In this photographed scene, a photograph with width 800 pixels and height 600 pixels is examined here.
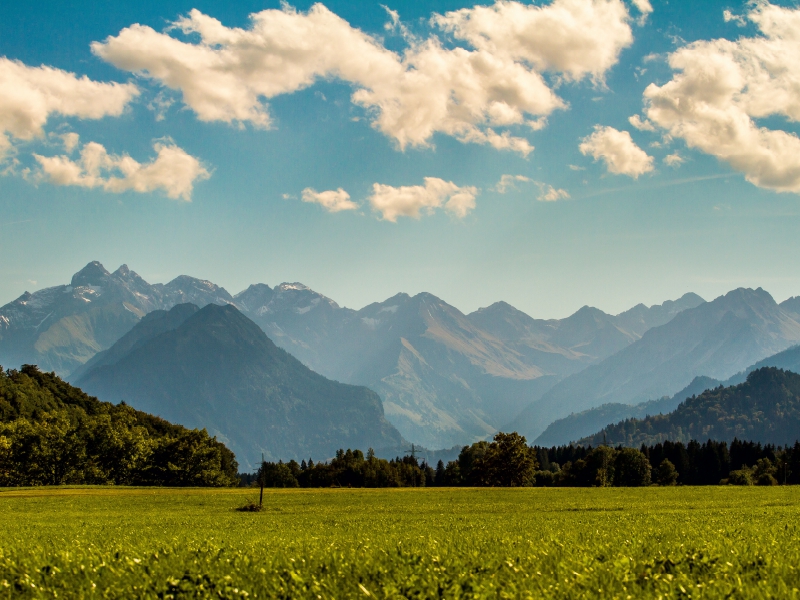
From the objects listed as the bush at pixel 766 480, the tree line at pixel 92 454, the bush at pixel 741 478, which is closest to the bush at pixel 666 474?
the bush at pixel 741 478

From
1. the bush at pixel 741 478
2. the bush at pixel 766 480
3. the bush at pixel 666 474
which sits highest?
the bush at pixel 766 480

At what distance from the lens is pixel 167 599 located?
41.3 ft

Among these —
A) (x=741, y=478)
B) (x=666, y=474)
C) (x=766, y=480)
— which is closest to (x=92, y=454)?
(x=766, y=480)

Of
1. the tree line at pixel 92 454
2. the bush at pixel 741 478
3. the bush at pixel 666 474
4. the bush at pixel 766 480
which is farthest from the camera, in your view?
the bush at pixel 666 474

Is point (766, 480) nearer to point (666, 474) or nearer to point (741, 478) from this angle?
point (741, 478)

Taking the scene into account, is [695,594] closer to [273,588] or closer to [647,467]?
[273,588]

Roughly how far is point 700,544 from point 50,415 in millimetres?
172750

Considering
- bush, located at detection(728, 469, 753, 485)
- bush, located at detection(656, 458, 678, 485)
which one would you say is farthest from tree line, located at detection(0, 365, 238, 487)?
bush, located at detection(728, 469, 753, 485)

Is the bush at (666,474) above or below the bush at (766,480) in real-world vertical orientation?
below

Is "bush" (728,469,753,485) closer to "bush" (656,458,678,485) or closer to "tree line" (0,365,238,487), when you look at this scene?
"bush" (656,458,678,485)

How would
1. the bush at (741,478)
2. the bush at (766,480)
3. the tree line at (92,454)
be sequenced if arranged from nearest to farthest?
1. the tree line at (92,454)
2. the bush at (766,480)
3. the bush at (741,478)

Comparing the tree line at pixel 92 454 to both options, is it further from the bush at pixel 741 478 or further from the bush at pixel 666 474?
the bush at pixel 741 478

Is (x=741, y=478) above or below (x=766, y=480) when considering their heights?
below

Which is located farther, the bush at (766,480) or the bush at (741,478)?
the bush at (741,478)
